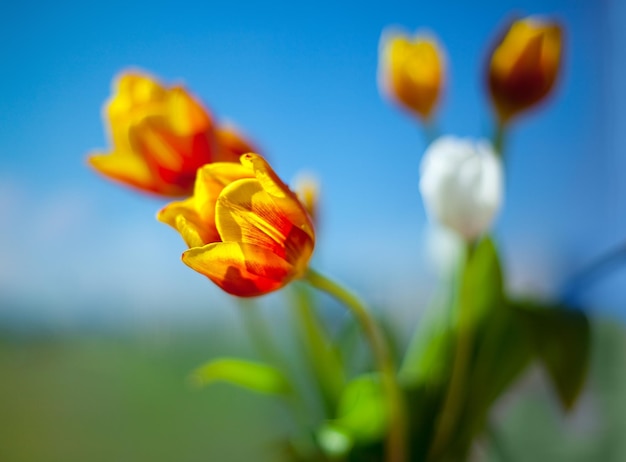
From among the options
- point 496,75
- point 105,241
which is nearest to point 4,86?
point 105,241

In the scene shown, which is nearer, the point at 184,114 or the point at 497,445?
the point at 184,114

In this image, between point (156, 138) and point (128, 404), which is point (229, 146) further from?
point (128, 404)

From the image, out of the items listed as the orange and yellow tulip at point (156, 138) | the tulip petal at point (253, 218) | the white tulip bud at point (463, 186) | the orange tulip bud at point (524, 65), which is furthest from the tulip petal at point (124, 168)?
the orange tulip bud at point (524, 65)

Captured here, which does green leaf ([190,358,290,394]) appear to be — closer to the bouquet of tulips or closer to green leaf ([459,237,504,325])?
the bouquet of tulips

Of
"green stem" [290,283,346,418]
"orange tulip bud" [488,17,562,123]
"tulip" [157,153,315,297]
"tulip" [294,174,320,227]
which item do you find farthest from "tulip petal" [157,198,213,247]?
"orange tulip bud" [488,17,562,123]

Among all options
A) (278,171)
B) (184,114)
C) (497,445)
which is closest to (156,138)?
(184,114)

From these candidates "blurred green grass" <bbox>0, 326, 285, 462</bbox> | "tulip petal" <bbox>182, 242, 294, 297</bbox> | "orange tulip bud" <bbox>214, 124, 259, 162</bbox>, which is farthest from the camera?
"blurred green grass" <bbox>0, 326, 285, 462</bbox>

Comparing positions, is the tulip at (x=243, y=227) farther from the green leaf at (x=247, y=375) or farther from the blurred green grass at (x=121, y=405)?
the blurred green grass at (x=121, y=405)

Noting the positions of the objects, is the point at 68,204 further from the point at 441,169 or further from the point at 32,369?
the point at 441,169
